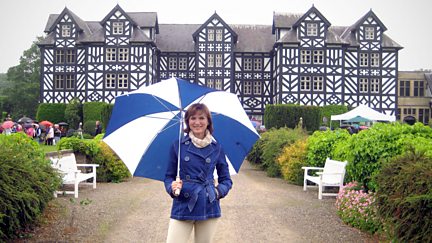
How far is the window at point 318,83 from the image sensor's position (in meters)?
38.2

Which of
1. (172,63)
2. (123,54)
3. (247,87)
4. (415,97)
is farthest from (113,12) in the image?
(415,97)

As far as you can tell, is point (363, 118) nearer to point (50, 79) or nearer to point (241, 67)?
point (241, 67)

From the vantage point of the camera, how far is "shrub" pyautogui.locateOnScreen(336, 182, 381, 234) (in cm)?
647

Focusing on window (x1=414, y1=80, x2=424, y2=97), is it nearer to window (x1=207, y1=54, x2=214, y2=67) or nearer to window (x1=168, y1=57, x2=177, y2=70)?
window (x1=207, y1=54, x2=214, y2=67)

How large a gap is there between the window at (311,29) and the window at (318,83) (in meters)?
3.76

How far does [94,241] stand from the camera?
604 cm

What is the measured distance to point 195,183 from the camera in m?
3.55

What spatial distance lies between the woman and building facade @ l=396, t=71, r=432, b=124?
51.3 m

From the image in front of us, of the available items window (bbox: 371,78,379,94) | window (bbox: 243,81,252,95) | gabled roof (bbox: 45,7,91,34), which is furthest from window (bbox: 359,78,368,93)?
gabled roof (bbox: 45,7,91,34)

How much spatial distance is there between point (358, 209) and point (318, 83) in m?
32.2

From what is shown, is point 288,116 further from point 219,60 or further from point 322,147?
point 322,147

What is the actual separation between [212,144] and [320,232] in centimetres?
374

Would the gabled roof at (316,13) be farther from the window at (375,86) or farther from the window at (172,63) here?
the window at (172,63)

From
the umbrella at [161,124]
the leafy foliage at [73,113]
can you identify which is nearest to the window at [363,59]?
the leafy foliage at [73,113]
